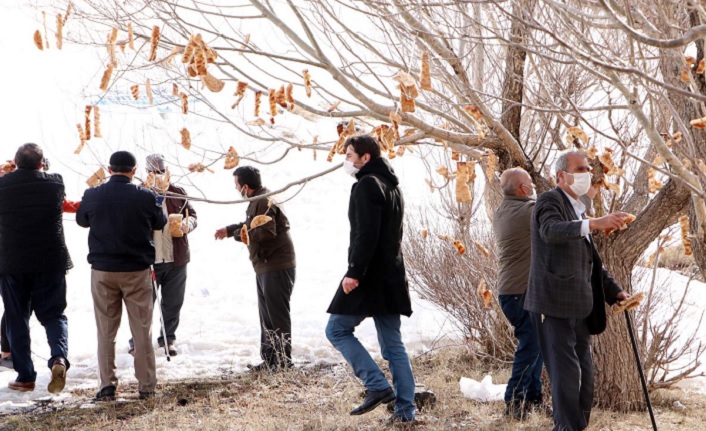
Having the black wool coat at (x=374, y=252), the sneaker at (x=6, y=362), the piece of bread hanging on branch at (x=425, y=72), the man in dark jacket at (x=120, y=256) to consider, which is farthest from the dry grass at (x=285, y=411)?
the piece of bread hanging on branch at (x=425, y=72)

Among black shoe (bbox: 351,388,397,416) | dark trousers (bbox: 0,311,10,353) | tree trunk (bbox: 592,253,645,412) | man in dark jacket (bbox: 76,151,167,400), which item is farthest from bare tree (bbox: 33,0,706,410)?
dark trousers (bbox: 0,311,10,353)

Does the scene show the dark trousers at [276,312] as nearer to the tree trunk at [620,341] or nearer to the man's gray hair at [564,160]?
the tree trunk at [620,341]

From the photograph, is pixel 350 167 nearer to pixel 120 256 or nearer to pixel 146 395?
pixel 120 256

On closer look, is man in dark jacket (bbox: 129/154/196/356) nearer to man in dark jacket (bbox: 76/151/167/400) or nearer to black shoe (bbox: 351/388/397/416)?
man in dark jacket (bbox: 76/151/167/400)

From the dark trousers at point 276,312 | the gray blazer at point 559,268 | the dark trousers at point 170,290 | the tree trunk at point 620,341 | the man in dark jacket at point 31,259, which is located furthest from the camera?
the dark trousers at point 170,290

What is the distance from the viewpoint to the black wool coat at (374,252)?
5492mm

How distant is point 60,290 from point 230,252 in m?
8.37

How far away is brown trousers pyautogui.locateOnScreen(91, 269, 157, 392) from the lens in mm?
6535

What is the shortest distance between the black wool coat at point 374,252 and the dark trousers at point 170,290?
3014mm

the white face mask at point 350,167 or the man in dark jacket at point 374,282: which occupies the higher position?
the white face mask at point 350,167

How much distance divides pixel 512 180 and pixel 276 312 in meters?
2.51

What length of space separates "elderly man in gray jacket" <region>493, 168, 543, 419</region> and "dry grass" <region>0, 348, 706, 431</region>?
0.70 ft

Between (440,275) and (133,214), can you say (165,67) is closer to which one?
(133,214)

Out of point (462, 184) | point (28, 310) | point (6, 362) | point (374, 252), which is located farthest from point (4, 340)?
point (462, 184)
